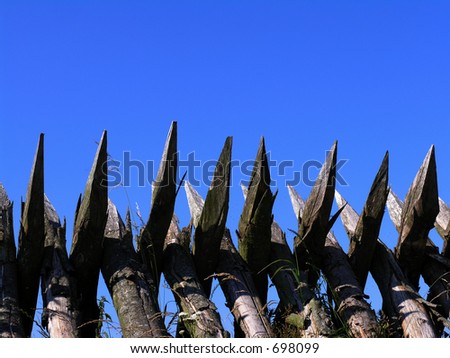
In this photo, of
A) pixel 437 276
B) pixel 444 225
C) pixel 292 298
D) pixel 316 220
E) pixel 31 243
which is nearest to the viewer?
pixel 31 243

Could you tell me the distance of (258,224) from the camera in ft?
15.1

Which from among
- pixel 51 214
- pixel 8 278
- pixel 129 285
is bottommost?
pixel 129 285

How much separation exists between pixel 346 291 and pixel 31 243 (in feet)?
6.24

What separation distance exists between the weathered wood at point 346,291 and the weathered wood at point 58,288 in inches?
58.6

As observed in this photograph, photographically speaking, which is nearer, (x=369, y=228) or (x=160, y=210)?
(x=160, y=210)

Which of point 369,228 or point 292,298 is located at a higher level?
point 369,228

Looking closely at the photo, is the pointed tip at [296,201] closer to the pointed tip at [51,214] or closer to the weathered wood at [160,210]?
the weathered wood at [160,210]

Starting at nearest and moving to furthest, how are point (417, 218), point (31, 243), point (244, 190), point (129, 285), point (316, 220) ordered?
point (129, 285)
point (31, 243)
point (316, 220)
point (417, 218)
point (244, 190)

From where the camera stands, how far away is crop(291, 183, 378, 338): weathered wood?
4.44 m

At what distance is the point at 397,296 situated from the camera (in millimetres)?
4758

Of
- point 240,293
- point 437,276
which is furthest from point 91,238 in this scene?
point 437,276

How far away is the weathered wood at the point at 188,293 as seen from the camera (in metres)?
4.20

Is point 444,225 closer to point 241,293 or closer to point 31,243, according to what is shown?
point 241,293

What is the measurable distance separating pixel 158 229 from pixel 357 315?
1.28m
